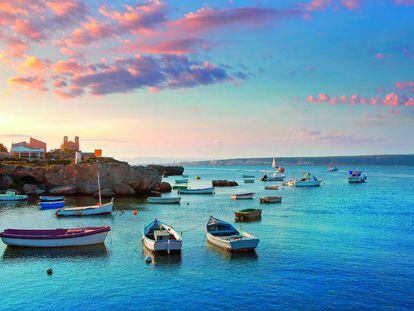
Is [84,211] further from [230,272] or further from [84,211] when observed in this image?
[230,272]

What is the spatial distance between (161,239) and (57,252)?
1205cm

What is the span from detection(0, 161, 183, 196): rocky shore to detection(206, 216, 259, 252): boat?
58695mm

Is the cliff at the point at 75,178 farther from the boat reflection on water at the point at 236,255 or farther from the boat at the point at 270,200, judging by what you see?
the boat reflection on water at the point at 236,255

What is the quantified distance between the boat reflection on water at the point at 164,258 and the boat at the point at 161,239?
49cm

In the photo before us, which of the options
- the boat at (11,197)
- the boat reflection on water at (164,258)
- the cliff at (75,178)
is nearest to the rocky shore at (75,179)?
the cliff at (75,178)

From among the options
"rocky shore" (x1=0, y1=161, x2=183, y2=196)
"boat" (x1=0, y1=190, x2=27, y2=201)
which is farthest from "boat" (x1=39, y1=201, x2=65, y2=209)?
"rocky shore" (x1=0, y1=161, x2=183, y2=196)

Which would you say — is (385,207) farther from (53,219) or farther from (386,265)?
(53,219)

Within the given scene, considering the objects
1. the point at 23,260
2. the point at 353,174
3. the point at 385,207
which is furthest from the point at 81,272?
the point at 353,174

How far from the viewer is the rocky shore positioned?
106 metres

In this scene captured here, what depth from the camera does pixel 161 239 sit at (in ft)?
147

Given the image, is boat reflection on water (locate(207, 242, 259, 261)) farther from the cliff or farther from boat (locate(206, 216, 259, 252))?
the cliff

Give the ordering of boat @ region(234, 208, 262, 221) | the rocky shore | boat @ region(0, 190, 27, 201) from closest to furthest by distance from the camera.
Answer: boat @ region(234, 208, 262, 221) < boat @ region(0, 190, 27, 201) < the rocky shore

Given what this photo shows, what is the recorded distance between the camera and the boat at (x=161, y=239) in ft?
140

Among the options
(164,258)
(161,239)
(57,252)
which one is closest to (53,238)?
(57,252)
